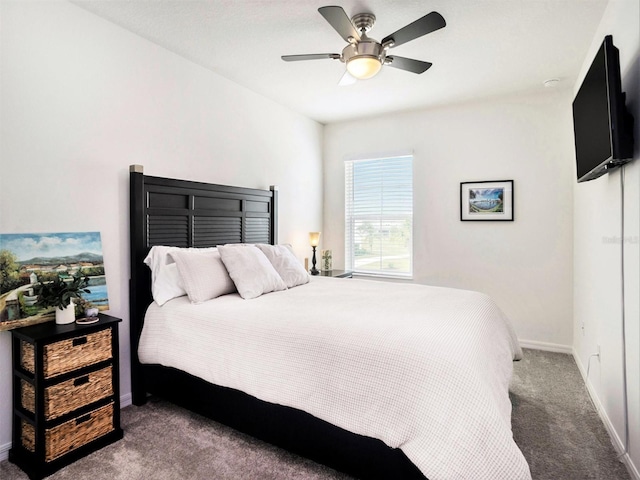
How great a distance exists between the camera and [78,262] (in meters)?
2.34

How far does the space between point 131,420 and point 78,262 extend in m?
1.09

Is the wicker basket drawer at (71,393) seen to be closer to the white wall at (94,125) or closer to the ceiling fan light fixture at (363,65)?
the white wall at (94,125)

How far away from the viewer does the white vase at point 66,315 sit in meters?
2.11

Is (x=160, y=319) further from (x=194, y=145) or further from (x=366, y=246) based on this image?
(x=366, y=246)

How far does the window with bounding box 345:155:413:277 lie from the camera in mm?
4609

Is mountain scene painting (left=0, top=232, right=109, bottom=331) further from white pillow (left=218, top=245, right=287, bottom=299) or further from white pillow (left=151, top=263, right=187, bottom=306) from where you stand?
white pillow (left=218, top=245, right=287, bottom=299)

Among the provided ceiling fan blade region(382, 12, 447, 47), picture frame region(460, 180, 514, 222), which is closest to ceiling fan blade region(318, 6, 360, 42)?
ceiling fan blade region(382, 12, 447, 47)

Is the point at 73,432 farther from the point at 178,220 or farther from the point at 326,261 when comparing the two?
the point at 326,261

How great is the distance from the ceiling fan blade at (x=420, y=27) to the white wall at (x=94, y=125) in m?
1.78

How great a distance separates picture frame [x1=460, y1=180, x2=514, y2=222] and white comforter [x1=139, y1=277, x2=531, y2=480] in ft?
5.92

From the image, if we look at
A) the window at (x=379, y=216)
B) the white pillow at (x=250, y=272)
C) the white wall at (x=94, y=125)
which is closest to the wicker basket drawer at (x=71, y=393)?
the white wall at (x=94, y=125)

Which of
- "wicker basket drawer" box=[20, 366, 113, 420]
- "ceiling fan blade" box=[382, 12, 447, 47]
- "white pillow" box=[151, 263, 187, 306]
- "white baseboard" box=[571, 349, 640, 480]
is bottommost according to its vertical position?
"white baseboard" box=[571, 349, 640, 480]

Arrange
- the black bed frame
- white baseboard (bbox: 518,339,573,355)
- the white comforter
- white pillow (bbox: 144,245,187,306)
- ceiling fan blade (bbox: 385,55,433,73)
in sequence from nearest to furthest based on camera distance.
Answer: the white comforter
the black bed frame
ceiling fan blade (bbox: 385,55,433,73)
white pillow (bbox: 144,245,187,306)
white baseboard (bbox: 518,339,573,355)

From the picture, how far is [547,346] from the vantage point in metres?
3.84
